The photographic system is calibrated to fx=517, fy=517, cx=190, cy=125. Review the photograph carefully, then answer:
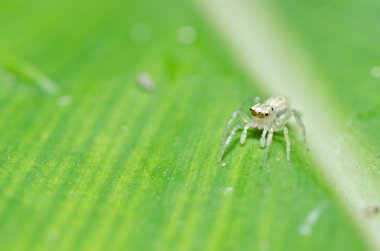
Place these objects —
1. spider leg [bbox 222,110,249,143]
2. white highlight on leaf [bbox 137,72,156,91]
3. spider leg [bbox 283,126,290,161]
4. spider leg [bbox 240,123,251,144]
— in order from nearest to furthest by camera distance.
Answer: spider leg [bbox 283,126,290,161] < spider leg [bbox 240,123,251,144] < spider leg [bbox 222,110,249,143] < white highlight on leaf [bbox 137,72,156,91]

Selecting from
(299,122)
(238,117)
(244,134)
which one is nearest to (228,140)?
(244,134)

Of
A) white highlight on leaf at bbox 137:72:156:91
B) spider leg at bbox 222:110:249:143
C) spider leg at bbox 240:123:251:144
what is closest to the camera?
spider leg at bbox 240:123:251:144

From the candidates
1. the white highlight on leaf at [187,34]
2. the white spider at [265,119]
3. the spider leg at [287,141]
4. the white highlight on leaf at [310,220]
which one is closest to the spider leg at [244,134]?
the white spider at [265,119]

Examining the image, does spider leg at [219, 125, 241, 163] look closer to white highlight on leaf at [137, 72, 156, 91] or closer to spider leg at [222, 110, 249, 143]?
spider leg at [222, 110, 249, 143]

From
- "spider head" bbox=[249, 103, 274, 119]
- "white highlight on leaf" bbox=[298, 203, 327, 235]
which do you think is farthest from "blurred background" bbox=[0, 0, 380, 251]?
"spider head" bbox=[249, 103, 274, 119]

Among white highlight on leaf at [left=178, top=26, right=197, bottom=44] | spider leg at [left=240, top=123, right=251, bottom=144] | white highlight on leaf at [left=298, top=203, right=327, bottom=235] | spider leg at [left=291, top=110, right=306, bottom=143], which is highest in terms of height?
white highlight on leaf at [left=298, top=203, right=327, bottom=235]

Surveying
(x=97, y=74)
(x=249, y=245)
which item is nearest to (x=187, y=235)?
(x=249, y=245)
